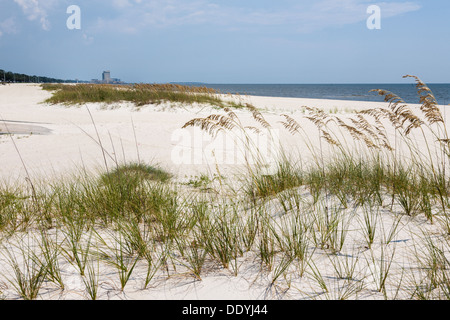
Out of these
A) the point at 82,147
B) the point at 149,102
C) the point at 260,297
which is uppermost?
the point at 149,102

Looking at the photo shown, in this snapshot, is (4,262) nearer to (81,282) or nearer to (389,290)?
(81,282)

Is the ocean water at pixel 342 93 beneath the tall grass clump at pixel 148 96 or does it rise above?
above

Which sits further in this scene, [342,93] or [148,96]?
[342,93]

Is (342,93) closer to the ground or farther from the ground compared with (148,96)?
farther from the ground

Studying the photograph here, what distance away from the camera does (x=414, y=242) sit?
2.32m

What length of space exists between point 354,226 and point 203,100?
42.8 ft

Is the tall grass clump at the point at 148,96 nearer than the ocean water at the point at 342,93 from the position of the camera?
Yes

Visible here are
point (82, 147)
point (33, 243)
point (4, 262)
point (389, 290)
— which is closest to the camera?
point (389, 290)

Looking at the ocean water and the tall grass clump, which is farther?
the ocean water

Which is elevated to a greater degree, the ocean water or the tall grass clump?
the ocean water
